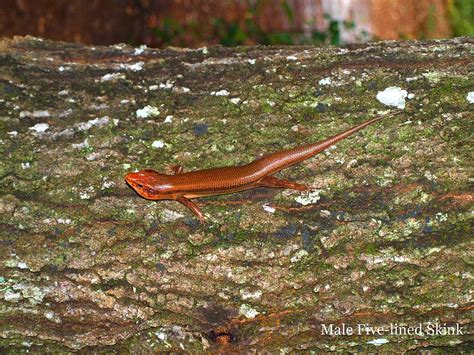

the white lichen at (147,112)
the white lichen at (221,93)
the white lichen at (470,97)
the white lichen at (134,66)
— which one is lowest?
the white lichen at (470,97)

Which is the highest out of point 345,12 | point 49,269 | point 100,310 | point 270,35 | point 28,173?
point 345,12

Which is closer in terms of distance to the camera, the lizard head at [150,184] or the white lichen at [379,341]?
the white lichen at [379,341]

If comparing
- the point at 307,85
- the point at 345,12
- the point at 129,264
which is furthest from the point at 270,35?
the point at 129,264

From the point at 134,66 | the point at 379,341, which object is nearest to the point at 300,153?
the point at 379,341

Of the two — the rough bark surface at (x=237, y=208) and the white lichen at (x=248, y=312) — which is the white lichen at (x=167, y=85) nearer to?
the rough bark surface at (x=237, y=208)

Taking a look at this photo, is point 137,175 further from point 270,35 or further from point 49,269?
point 270,35

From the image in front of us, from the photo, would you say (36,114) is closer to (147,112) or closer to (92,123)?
(92,123)

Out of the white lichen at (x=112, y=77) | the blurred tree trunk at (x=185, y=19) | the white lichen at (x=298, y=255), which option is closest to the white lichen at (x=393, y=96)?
the white lichen at (x=298, y=255)
